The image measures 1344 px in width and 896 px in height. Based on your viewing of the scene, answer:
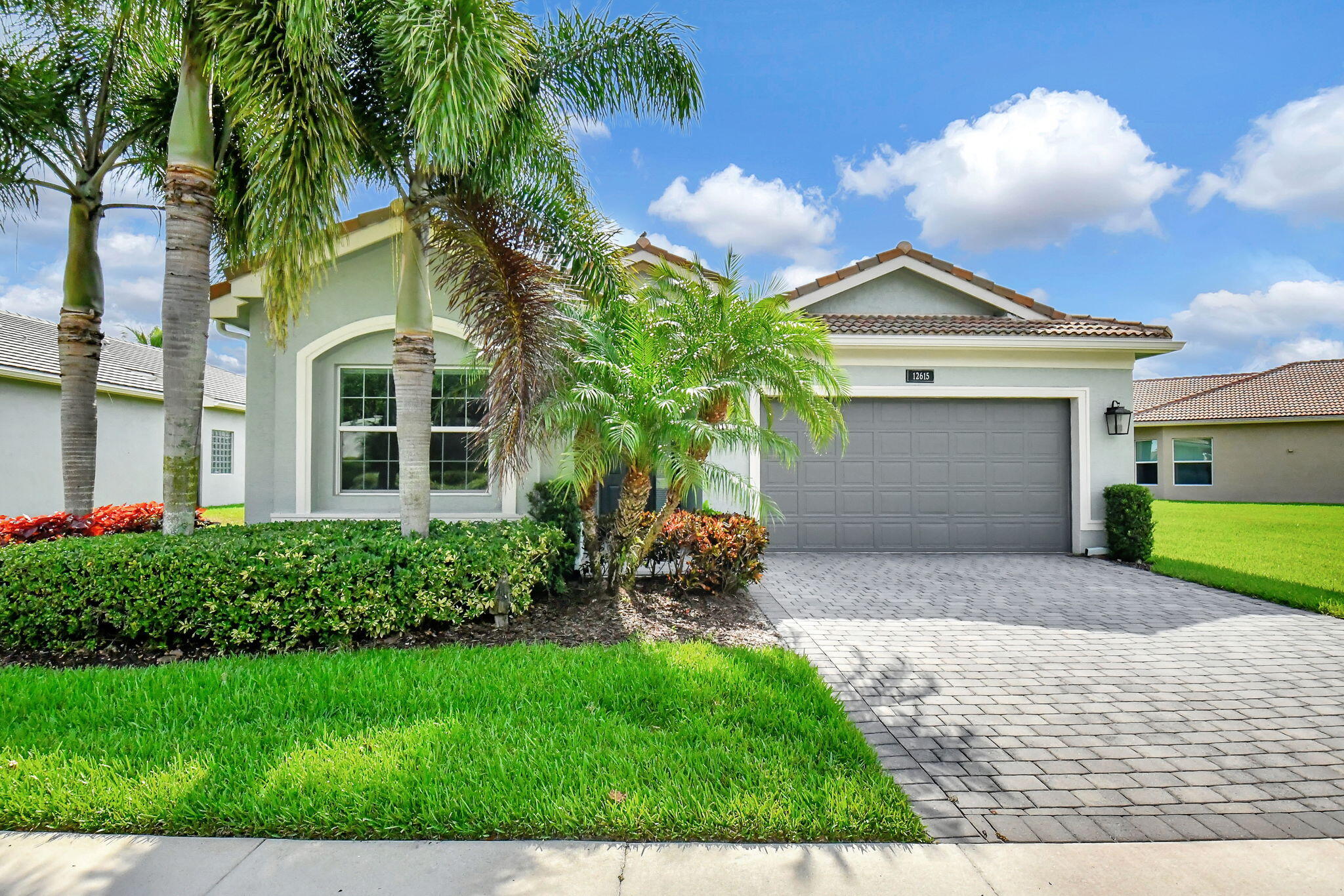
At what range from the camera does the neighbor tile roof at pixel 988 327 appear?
10.1m

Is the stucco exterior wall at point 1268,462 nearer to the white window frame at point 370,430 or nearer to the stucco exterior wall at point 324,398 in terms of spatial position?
the stucco exterior wall at point 324,398

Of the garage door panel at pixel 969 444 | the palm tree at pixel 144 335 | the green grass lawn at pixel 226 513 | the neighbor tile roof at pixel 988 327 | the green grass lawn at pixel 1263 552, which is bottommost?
the green grass lawn at pixel 1263 552

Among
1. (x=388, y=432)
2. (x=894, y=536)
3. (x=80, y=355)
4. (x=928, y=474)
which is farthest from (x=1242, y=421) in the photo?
(x=80, y=355)

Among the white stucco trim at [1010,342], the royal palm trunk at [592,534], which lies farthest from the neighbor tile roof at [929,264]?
the royal palm trunk at [592,534]

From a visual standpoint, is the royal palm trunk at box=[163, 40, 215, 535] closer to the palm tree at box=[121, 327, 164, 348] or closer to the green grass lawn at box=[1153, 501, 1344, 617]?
the green grass lawn at box=[1153, 501, 1344, 617]

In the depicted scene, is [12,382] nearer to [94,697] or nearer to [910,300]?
[94,697]

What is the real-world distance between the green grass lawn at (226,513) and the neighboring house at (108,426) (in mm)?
310

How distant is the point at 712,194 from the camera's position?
62.7ft

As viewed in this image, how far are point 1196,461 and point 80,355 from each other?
30239 millimetres

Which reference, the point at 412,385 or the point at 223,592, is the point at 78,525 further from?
the point at 412,385

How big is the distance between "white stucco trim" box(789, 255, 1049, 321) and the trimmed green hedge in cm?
925

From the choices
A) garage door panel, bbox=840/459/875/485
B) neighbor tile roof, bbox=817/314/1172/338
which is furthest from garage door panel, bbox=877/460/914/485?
neighbor tile roof, bbox=817/314/1172/338

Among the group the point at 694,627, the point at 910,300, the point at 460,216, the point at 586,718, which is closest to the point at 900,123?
the point at 910,300

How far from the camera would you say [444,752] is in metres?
3.38
